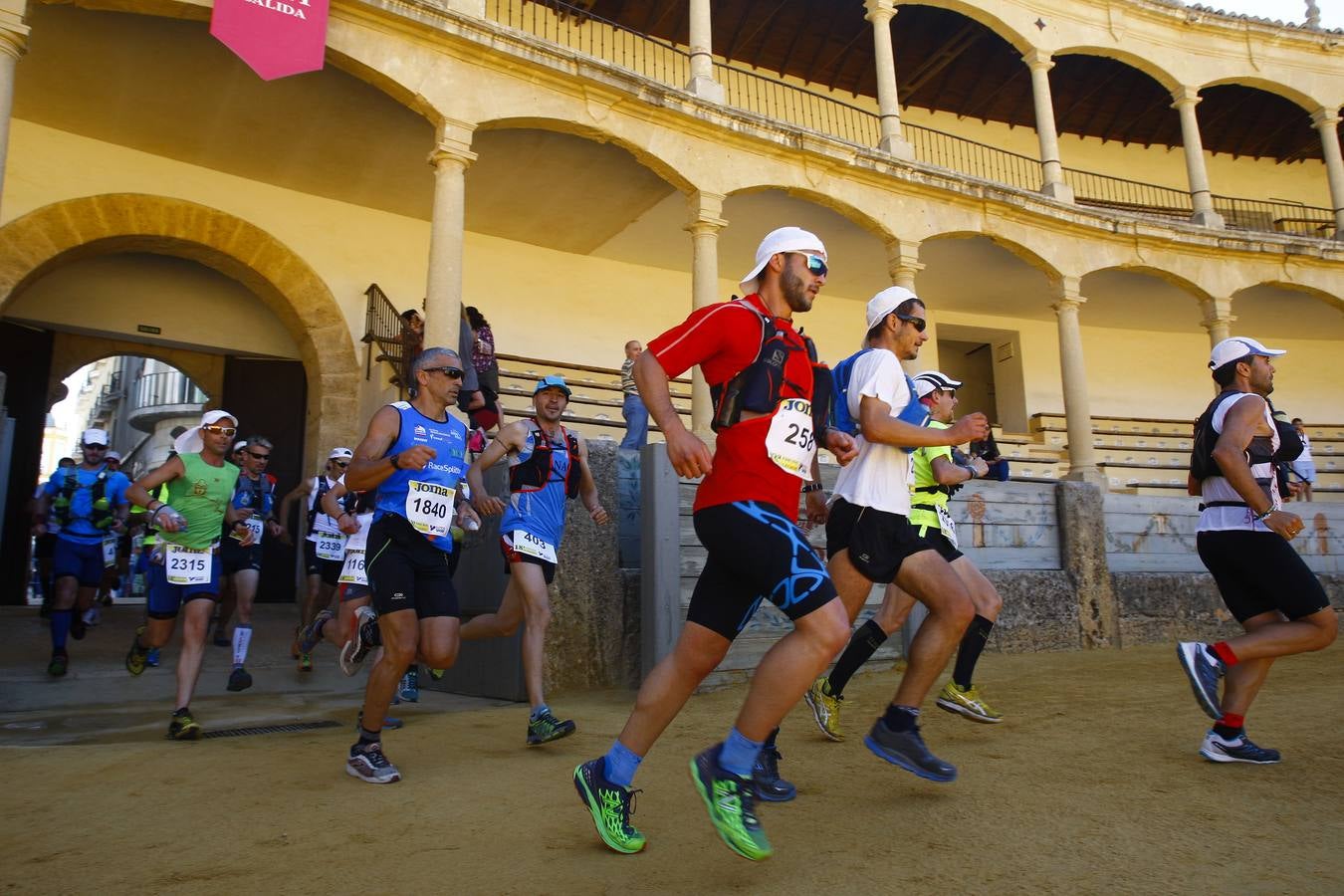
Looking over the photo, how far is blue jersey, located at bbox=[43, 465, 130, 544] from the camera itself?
7.58 metres

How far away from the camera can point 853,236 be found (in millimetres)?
14617

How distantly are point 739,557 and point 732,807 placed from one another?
68 cm

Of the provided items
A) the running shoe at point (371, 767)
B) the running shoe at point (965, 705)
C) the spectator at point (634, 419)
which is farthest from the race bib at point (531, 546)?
the spectator at point (634, 419)

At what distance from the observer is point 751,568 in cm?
261

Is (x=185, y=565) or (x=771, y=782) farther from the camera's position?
(x=185, y=565)

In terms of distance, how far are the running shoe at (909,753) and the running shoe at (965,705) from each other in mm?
1281

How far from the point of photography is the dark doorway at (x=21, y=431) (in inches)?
447

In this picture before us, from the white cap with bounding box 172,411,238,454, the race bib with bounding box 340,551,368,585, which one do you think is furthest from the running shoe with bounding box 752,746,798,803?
the race bib with bounding box 340,551,368,585

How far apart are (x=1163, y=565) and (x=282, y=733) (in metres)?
8.75

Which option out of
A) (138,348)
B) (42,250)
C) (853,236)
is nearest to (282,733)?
(42,250)

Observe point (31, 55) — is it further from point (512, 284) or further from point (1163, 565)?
point (1163, 565)

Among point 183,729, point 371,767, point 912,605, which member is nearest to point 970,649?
point 912,605

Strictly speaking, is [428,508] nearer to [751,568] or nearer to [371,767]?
[371,767]

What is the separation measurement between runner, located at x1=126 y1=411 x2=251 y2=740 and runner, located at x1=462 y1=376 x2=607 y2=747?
→ 1432 mm
